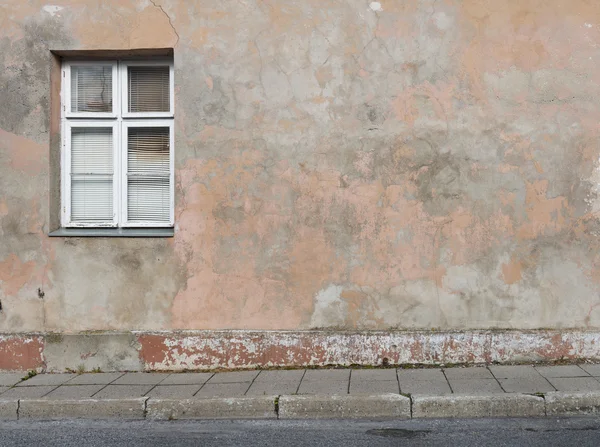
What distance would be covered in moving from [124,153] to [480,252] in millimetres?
3983

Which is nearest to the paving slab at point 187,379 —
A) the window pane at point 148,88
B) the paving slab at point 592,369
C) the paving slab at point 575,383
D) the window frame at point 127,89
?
the window frame at point 127,89

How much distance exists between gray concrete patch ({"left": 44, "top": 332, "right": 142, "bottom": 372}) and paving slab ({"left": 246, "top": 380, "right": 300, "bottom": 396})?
1.50 metres

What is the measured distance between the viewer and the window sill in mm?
6695

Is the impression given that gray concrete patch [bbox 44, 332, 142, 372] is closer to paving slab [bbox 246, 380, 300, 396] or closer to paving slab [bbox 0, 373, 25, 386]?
paving slab [bbox 0, 373, 25, 386]

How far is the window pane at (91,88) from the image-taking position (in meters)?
6.96

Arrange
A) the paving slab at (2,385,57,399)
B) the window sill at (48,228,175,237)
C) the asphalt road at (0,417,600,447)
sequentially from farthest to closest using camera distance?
the window sill at (48,228,175,237)
the paving slab at (2,385,57,399)
the asphalt road at (0,417,600,447)

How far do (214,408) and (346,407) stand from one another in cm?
114

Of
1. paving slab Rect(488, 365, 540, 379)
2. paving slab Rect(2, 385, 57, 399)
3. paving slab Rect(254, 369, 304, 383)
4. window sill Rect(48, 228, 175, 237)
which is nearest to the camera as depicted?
paving slab Rect(2, 385, 57, 399)

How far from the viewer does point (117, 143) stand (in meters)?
6.92

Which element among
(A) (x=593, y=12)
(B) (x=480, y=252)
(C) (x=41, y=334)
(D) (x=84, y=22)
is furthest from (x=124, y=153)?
(A) (x=593, y=12)

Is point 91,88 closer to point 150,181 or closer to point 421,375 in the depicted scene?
point 150,181

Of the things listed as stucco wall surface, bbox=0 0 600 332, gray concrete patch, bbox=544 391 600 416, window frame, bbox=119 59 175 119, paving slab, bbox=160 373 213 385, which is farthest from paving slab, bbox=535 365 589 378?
window frame, bbox=119 59 175 119

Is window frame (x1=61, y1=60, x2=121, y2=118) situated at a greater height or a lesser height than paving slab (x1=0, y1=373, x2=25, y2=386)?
greater

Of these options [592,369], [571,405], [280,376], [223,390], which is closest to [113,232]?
[223,390]
